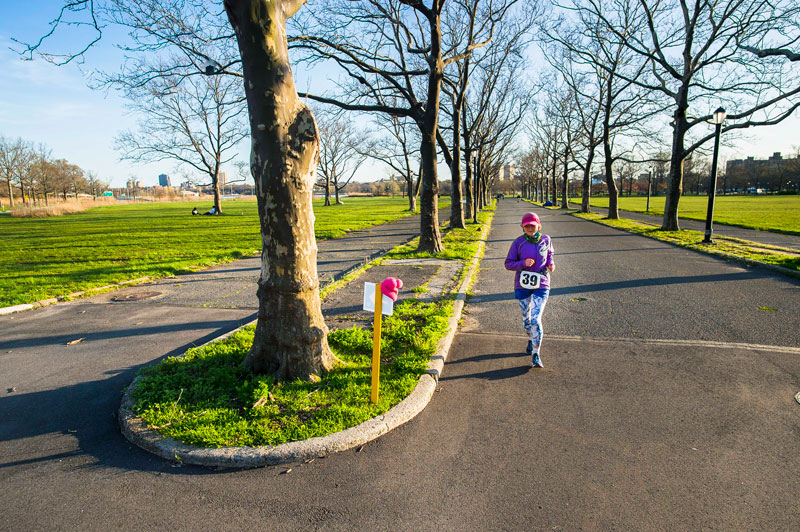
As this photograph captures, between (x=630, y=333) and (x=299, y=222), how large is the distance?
483 cm

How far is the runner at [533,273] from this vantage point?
4.95 meters

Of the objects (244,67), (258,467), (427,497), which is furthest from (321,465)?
(244,67)

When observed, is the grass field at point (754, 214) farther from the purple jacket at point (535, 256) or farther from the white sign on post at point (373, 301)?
the white sign on post at point (373, 301)

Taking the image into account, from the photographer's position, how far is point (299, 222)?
4.32 m

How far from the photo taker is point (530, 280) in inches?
198

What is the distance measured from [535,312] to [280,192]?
3160 millimetres

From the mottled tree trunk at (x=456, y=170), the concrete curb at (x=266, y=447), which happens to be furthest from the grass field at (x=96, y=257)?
the concrete curb at (x=266, y=447)

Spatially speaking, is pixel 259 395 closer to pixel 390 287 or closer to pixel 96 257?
pixel 390 287

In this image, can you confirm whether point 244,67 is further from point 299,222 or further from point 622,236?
point 622,236

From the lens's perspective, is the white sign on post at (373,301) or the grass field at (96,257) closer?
the white sign on post at (373,301)

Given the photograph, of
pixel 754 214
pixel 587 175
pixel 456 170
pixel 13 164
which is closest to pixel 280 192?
pixel 456 170

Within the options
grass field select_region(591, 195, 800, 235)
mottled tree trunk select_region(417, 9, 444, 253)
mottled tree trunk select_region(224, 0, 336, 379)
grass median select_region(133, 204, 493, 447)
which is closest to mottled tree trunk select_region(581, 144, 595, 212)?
grass field select_region(591, 195, 800, 235)

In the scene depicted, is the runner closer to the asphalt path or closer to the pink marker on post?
the asphalt path

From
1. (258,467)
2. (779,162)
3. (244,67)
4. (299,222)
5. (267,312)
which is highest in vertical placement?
(779,162)
